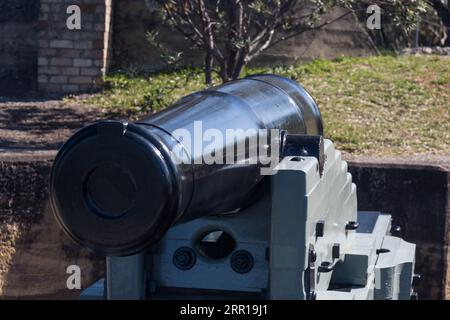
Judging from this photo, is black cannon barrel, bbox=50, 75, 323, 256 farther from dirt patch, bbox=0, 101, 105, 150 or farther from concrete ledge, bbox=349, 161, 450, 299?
dirt patch, bbox=0, 101, 105, 150

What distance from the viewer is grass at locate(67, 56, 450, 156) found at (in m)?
9.02

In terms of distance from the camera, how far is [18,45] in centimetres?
1123

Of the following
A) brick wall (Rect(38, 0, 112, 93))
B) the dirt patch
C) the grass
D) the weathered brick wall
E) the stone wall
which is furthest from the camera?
the weathered brick wall

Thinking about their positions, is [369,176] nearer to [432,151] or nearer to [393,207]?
[393,207]

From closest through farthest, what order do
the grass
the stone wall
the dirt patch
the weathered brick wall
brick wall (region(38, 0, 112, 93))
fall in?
the stone wall
the dirt patch
the grass
brick wall (region(38, 0, 112, 93))
the weathered brick wall

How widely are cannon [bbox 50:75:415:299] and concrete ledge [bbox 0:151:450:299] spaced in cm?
288

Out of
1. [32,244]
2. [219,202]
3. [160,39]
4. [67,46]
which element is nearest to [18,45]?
[67,46]

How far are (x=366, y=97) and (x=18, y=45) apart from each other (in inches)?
162

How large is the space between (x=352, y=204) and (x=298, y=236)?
1.40 meters

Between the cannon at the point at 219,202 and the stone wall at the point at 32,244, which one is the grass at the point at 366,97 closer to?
the stone wall at the point at 32,244

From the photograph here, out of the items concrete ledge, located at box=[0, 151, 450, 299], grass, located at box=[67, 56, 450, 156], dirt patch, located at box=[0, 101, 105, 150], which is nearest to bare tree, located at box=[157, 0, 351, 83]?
grass, located at box=[67, 56, 450, 156]

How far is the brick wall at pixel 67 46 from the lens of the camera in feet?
35.0

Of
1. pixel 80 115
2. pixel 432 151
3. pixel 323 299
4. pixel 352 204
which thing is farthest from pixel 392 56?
pixel 323 299

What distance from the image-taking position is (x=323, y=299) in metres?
3.69
